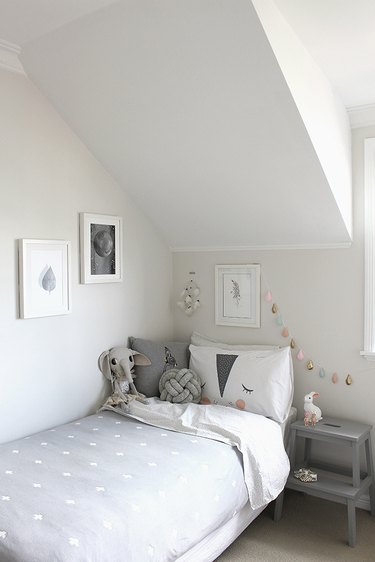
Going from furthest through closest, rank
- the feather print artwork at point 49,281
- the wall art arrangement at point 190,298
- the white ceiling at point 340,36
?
the wall art arrangement at point 190,298 < the feather print artwork at point 49,281 < the white ceiling at point 340,36

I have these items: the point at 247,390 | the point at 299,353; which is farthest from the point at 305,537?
the point at 299,353

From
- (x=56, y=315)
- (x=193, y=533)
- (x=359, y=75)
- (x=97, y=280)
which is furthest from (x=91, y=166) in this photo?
(x=193, y=533)

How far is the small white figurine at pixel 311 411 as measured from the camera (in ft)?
9.90

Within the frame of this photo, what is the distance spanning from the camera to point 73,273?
3062 mm

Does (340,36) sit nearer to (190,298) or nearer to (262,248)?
(262,248)

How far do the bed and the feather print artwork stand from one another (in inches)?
29.3

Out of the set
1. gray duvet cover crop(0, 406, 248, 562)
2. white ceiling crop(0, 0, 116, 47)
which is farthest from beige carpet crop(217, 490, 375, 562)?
white ceiling crop(0, 0, 116, 47)

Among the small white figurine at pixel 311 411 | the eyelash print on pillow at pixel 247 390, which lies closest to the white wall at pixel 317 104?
the small white figurine at pixel 311 411

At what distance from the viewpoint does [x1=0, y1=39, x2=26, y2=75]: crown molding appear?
2.61 meters

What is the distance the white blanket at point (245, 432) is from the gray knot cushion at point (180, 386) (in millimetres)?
104

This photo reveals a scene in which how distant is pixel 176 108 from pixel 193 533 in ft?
6.23

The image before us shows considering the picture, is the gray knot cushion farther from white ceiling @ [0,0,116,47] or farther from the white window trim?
white ceiling @ [0,0,116,47]

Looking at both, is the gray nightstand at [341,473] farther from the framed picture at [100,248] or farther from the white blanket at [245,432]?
the framed picture at [100,248]

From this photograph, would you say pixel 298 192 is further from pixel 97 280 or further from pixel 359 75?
pixel 97 280
